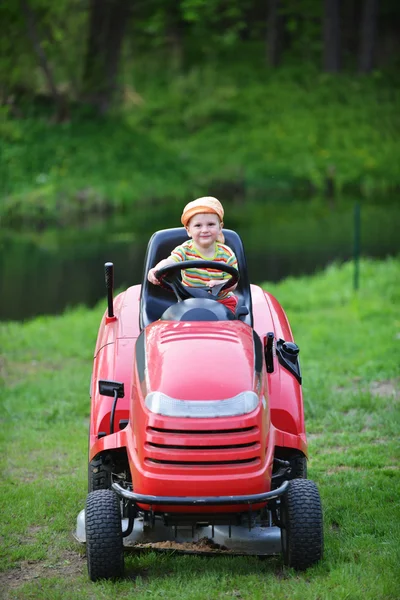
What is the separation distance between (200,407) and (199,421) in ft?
0.20

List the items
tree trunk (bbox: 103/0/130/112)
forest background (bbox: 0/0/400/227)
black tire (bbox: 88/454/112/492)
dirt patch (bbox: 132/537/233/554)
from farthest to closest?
tree trunk (bbox: 103/0/130/112)
forest background (bbox: 0/0/400/227)
black tire (bbox: 88/454/112/492)
dirt patch (bbox: 132/537/233/554)

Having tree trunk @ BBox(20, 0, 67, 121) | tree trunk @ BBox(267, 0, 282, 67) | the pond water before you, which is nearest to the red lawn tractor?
the pond water

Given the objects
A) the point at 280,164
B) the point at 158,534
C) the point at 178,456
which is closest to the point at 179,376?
the point at 178,456

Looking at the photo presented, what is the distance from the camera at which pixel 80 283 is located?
45.0 feet

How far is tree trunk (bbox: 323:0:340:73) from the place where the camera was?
97.1ft

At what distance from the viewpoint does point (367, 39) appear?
30.3m

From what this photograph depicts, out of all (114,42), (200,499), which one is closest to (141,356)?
(200,499)

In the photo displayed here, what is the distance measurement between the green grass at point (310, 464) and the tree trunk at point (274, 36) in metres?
21.3

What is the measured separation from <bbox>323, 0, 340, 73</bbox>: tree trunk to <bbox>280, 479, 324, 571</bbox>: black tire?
89.0 feet

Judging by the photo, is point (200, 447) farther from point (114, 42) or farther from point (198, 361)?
point (114, 42)

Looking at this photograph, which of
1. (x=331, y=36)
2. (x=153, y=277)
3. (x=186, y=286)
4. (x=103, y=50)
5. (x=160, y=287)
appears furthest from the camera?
(x=331, y=36)

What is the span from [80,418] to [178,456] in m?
3.26

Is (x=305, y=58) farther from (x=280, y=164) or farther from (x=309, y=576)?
(x=309, y=576)

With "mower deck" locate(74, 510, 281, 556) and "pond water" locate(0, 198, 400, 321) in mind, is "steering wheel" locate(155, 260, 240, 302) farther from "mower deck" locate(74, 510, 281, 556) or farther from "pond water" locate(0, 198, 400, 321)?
"pond water" locate(0, 198, 400, 321)
